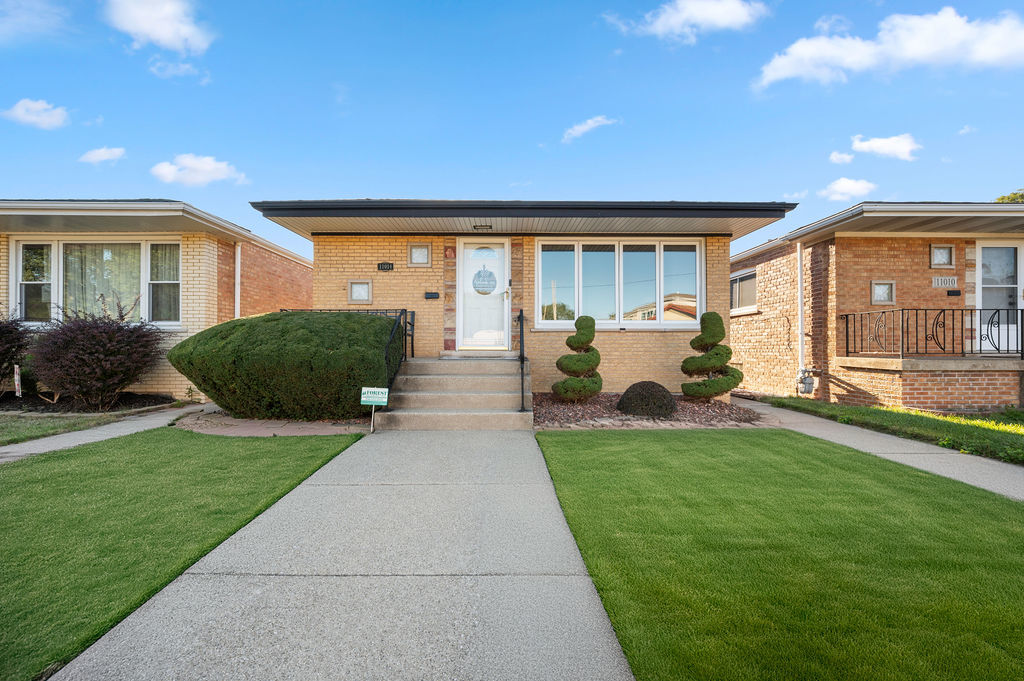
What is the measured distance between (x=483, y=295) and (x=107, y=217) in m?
7.17

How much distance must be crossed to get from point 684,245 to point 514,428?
5.48 m

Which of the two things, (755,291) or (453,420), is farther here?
(755,291)

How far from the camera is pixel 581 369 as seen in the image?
743cm

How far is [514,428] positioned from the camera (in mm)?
6184

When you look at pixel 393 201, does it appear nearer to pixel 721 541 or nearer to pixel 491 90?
pixel 721 541

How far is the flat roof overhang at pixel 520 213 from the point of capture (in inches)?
302

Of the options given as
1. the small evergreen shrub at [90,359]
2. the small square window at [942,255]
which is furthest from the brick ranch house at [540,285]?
the small square window at [942,255]

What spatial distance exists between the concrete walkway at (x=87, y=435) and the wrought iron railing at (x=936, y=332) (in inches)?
500

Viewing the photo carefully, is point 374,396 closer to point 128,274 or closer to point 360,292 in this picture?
point 360,292

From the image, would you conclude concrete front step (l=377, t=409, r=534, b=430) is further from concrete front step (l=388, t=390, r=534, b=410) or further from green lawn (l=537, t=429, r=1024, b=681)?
green lawn (l=537, t=429, r=1024, b=681)

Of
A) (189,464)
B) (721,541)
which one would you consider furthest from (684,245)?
(189,464)

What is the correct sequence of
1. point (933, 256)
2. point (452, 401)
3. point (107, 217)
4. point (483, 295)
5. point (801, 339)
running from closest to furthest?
point (452, 401), point (107, 217), point (483, 295), point (933, 256), point (801, 339)

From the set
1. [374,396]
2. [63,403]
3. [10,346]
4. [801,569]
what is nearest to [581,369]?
[374,396]

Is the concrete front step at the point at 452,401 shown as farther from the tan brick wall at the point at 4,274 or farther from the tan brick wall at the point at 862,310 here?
the tan brick wall at the point at 4,274
